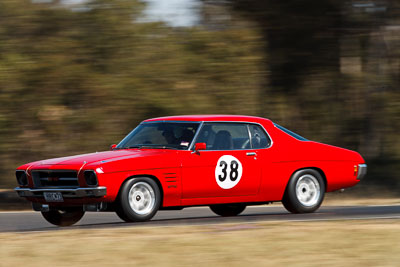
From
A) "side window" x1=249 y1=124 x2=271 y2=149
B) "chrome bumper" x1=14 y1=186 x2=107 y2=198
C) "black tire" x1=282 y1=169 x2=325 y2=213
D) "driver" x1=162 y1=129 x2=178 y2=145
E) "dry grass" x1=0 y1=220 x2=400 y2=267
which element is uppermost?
"driver" x1=162 y1=129 x2=178 y2=145

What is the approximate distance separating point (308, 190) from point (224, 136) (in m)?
1.67

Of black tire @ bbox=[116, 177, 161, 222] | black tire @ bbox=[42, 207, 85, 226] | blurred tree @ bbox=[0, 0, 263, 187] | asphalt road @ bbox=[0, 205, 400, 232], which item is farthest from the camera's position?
blurred tree @ bbox=[0, 0, 263, 187]

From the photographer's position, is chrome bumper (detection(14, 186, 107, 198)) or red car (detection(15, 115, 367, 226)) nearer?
chrome bumper (detection(14, 186, 107, 198))

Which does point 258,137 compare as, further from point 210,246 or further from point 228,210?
point 210,246

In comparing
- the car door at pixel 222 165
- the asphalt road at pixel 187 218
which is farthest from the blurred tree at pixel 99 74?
the car door at pixel 222 165

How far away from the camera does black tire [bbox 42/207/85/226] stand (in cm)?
1145

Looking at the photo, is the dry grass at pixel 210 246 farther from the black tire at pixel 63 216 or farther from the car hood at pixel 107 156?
the black tire at pixel 63 216

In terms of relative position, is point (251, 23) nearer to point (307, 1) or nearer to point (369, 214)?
point (307, 1)

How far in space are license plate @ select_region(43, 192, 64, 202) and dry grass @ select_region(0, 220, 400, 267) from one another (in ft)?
3.14

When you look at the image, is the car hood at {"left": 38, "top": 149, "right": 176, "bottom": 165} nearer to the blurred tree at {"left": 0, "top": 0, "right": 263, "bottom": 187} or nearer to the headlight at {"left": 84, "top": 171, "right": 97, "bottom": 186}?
the headlight at {"left": 84, "top": 171, "right": 97, "bottom": 186}

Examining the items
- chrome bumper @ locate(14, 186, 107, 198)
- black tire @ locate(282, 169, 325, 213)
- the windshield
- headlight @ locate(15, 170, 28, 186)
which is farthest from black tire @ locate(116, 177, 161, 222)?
black tire @ locate(282, 169, 325, 213)

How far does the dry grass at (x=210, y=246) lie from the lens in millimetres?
7375

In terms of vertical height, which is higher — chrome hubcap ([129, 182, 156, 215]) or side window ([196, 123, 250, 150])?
side window ([196, 123, 250, 150])

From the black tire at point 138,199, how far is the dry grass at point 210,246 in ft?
2.85
